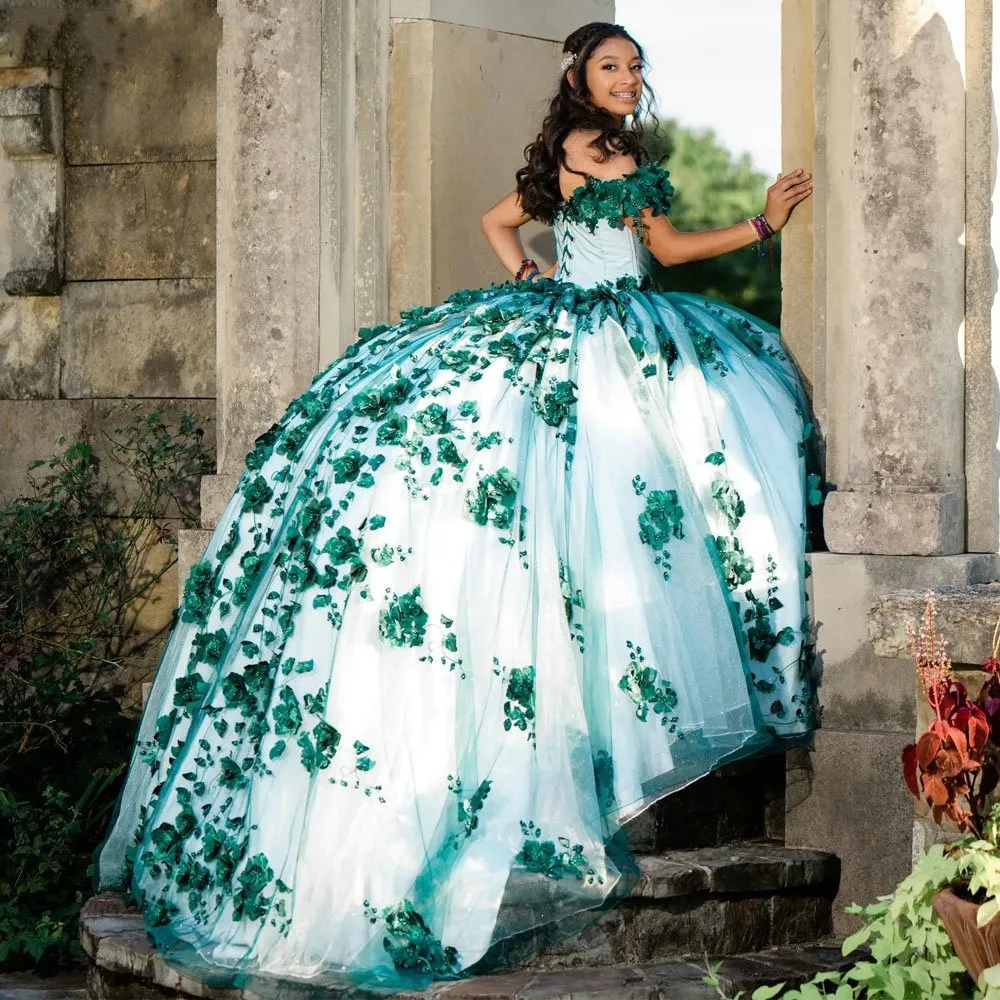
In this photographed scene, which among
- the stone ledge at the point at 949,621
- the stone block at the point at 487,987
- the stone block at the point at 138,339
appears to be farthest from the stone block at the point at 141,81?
the stone ledge at the point at 949,621

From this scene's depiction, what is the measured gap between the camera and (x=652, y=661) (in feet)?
13.6

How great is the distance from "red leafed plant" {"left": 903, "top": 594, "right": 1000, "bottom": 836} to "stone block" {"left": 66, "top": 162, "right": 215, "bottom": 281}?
355 cm

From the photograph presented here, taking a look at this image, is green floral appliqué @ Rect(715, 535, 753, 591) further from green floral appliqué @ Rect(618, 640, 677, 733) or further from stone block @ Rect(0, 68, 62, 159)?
stone block @ Rect(0, 68, 62, 159)

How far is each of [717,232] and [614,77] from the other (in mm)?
545

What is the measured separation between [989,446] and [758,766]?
0.92 metres

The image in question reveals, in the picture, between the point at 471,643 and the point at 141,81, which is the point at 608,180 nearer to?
the point at 471,643

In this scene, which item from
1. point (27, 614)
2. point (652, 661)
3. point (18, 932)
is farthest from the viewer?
point (27, 614)

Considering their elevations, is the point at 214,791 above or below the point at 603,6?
below

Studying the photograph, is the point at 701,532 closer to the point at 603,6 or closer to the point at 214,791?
the point at 214,791

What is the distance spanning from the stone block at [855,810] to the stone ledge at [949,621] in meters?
0.89

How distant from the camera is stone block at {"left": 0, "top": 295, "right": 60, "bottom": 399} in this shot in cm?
647

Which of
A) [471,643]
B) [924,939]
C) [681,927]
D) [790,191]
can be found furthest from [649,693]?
[790,191]

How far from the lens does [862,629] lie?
14.5 feet

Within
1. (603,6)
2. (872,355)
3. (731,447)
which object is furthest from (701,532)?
(603,6)
